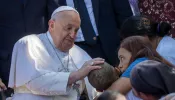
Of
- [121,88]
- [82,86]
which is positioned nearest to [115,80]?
[121,88]

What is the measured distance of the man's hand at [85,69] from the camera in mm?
4609

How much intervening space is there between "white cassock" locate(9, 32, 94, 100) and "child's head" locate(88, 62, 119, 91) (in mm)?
428

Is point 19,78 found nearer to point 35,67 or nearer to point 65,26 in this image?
point 35,67

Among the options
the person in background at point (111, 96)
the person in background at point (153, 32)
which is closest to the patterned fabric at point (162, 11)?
the person in background at point (153, 32)

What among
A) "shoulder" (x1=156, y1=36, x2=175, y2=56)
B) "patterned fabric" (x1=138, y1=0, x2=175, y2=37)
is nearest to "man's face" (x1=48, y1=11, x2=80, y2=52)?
"shoulder" (x1=156, y1=36, x2=175, y2=56)

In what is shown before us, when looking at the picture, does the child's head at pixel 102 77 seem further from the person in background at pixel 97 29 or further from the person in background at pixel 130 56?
the person in background at pixel 97 29

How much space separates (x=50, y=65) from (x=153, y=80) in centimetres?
140

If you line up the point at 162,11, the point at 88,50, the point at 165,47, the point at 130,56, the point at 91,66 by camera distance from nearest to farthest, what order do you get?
the point at 91,66
the point at 130,56
the point at 165,47
the point at 88,50
the point at 162,11

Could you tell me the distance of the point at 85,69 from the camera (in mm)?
4672

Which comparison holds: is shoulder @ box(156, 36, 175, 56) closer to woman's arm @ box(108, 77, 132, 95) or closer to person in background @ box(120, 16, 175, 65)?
person in background @ box(120, 16, 175, 65)

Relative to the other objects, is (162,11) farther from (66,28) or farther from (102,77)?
(102,77)

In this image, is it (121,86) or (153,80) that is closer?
(153,80)

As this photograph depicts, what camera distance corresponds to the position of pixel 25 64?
5.03 m

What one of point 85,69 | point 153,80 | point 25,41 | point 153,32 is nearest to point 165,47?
point 153,32
